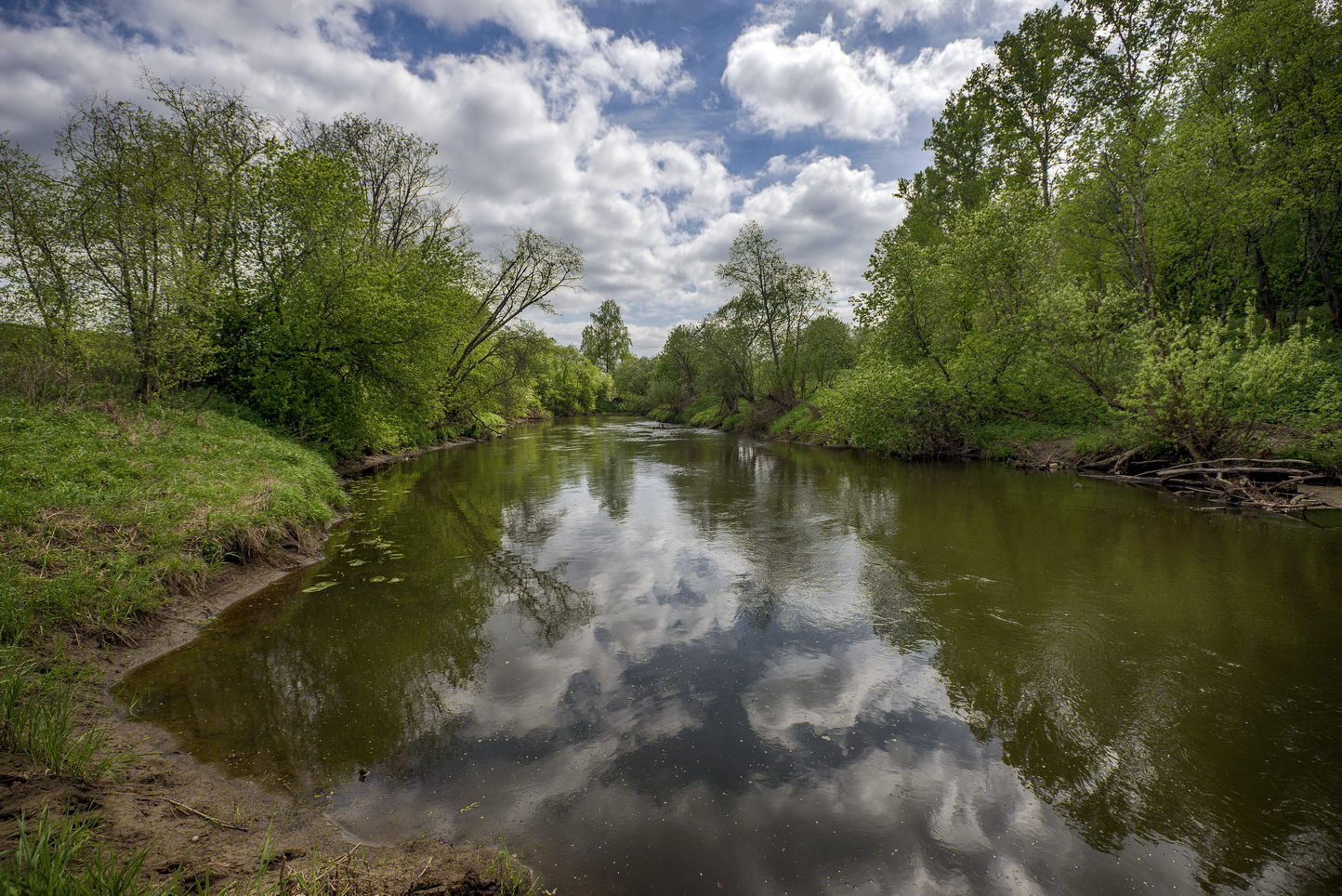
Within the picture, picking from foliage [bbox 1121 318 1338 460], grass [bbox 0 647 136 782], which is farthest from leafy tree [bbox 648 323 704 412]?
grass [bbox 0 647 136 782]

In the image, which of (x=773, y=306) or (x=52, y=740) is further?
(x=773, y=306)

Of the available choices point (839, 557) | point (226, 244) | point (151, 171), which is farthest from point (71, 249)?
point (839, 557)

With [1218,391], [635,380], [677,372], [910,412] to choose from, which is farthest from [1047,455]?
[635,380]

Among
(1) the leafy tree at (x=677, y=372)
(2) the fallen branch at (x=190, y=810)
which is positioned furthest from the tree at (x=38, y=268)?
(1) the leafy tree at (x=677, y=372)

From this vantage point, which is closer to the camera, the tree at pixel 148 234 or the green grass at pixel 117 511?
the green grass at pixel 117 511

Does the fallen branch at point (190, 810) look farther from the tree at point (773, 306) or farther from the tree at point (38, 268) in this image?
the tree at point (773, 306)

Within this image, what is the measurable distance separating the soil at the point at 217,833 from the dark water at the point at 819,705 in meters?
0.20

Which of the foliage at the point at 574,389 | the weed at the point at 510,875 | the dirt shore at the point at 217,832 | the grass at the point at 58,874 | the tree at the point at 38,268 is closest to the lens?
the grass at the point at 58,874

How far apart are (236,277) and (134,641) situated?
1364cm

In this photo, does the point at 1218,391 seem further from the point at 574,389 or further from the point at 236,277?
the point at 574,389

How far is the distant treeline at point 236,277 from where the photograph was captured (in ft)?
32.1

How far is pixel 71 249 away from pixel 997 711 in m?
16.5

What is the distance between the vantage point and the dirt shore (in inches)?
96.9

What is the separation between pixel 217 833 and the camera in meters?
2.85
